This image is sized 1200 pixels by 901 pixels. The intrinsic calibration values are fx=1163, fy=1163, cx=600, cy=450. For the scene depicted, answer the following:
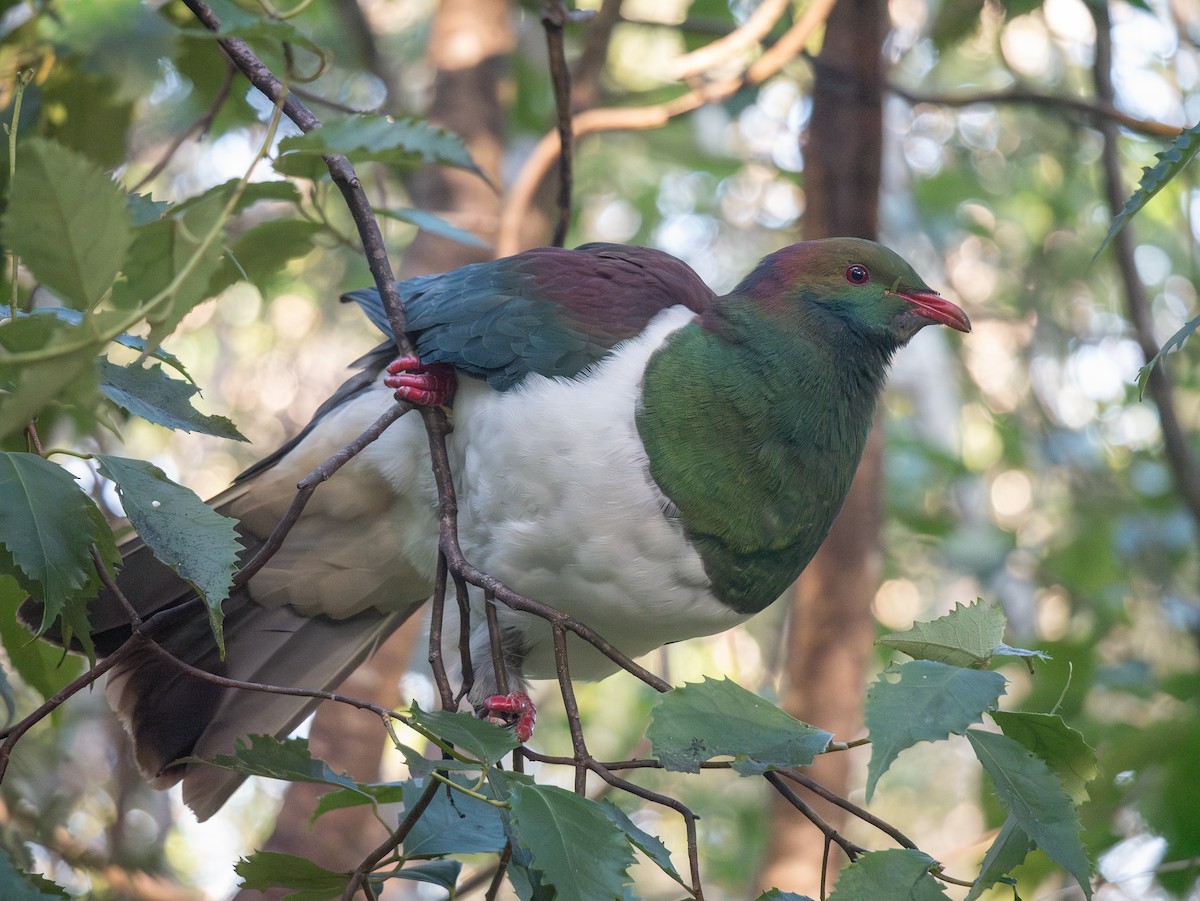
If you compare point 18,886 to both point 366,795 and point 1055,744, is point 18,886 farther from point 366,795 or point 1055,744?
point 1055,744

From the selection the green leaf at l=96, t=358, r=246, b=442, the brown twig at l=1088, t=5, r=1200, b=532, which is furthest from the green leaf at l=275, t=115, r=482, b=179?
the brown twig at l=1088, t=5, r=1200, b=532

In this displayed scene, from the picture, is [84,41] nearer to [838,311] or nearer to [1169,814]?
[838,311]

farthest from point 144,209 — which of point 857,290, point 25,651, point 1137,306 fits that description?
point 1137,306

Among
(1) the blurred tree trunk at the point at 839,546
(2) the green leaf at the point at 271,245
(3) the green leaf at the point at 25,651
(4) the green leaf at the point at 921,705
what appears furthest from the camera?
(1) the blurred tree trunk at the point at 839,546

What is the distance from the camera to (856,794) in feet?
20.1

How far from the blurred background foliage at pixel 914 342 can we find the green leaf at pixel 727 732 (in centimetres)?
57

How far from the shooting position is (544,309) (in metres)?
1.75

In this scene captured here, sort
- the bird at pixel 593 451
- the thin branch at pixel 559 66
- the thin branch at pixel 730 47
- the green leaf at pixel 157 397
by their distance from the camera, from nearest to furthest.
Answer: the green leaf at pixel 157 397
the bird at pixel 593 451
the thin branch at pixel 559 66
the thin branch at pixel 730 47

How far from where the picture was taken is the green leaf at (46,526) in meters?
1.05

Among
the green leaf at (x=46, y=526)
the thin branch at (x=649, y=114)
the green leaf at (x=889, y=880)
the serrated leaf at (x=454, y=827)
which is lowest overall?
the serrated leaf at (x=454, y=827)

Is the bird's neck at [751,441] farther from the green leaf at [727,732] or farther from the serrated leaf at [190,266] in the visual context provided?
the serrated leaf at [190,266]

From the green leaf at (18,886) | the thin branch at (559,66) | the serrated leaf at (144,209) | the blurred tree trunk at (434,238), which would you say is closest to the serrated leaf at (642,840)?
the green leaf at (18,886)

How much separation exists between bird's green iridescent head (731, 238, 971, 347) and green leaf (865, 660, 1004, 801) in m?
0.92

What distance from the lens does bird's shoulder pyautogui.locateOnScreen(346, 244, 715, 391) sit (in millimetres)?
1705
